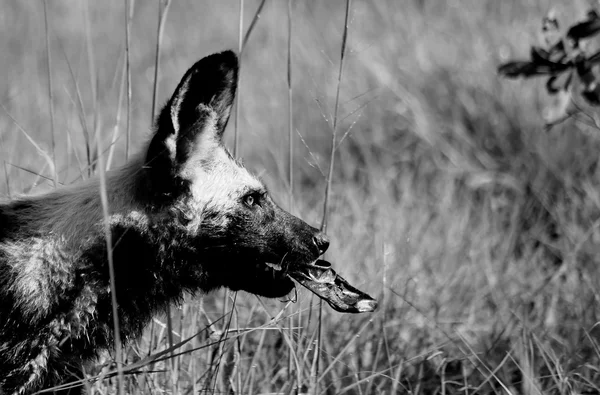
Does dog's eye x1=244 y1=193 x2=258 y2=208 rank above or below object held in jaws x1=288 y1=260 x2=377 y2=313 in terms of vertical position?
above

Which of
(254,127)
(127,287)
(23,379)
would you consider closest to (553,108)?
(127,287)

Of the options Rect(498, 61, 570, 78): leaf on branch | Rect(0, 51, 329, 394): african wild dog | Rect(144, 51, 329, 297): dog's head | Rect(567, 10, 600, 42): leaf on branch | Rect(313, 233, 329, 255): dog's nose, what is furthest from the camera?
Rect(498, 61, 570, 78): leaf on branch

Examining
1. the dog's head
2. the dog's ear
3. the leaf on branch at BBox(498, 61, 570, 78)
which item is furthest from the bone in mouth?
the leaf on branch at BBox(498, 61, 570, 78)

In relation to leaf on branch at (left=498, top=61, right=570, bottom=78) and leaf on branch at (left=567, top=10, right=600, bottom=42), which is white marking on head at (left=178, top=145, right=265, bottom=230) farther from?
leaf on branch at (left=567, top=10, right=600, bottom=42)

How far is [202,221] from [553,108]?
5.13 feet

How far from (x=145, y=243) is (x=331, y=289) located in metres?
0.67

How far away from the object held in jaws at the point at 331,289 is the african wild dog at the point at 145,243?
0.04m

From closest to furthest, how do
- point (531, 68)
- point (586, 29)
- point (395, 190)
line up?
1. point (586, 29)
2. point (531, 68)
3. point (395, 190)

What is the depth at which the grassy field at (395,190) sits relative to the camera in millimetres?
3291

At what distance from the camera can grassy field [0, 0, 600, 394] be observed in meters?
3.29

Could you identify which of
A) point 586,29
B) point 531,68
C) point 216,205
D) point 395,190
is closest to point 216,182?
point 216,205

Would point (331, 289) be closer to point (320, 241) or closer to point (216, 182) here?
point (320, 241)

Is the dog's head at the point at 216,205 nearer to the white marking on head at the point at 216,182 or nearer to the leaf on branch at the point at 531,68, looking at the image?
the white marking on head at the point at 216,182

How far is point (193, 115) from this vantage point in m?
2.89
